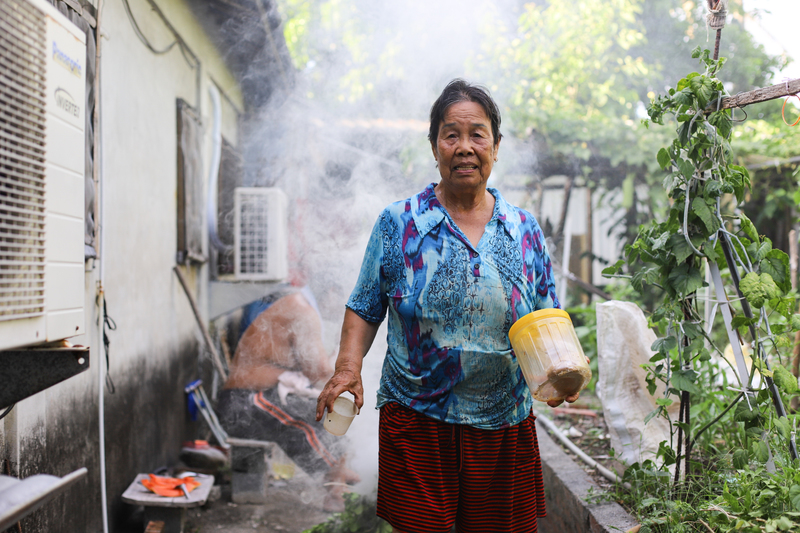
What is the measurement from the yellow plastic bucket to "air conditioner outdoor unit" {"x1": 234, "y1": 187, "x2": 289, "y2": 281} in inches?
179

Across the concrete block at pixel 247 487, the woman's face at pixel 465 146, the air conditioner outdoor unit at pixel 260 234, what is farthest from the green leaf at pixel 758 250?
the air conditioner outdoor unit at pixel 260 234

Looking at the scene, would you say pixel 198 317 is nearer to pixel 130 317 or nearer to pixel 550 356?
pixel 130 317

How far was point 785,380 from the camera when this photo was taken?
7.06 ft

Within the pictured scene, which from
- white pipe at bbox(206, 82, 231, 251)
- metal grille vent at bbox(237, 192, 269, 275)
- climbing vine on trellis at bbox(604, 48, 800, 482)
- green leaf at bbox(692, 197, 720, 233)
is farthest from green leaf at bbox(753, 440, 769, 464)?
white pipe at bbox(206, 82, 231, 251)

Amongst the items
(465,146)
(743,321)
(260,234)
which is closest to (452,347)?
(465,146)

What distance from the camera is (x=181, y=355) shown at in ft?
17.2

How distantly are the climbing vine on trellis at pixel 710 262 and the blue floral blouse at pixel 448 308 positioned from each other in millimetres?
795

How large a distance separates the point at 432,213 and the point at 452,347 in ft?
1.66

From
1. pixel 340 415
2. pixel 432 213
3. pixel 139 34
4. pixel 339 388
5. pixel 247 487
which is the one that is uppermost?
pixel 139 34

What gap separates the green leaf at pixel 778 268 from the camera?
230 cm

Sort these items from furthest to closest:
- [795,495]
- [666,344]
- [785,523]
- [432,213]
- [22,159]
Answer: [666,344]
[432,213]
[795,495]
[785,523]
[22,159]

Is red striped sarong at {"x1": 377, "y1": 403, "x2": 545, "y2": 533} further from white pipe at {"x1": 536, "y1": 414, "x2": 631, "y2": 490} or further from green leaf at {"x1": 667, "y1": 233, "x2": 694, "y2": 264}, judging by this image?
white pipe at {"x1": 536, "y1": 414, "x2": 631, "y2": 490}

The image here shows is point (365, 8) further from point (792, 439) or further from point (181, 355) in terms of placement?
point (792, 439)

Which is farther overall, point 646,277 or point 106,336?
point 106,336
